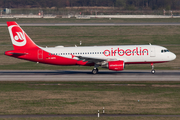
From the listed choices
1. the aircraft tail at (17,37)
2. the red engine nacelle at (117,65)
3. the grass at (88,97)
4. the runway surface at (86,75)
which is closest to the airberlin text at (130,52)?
the red engine nacelle at (117,65)

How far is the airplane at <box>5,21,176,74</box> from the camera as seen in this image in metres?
45.8

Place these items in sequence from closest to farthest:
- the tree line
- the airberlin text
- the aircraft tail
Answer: the airberlin text → the aircraft tail → the tree line

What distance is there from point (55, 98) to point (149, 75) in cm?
1804

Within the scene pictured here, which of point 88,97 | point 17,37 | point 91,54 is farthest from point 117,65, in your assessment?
point 17,37

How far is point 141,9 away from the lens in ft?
573

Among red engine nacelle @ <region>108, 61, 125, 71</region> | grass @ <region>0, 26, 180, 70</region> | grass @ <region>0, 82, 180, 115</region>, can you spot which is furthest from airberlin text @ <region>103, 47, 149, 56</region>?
grass @ <region>0, 26, 180, 70</region>

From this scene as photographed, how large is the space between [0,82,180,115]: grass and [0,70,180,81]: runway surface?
112 inches

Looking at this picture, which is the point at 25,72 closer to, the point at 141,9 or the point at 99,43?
the point at 99,43

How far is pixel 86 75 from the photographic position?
46.3 m

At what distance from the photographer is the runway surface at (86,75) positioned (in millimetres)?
43000

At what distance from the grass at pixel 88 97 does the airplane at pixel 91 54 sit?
680cm

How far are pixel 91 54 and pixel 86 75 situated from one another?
331cm

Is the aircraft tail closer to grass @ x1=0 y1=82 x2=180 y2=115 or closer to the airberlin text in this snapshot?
grass @ x1=0 y1=82 x2=180 y2=115

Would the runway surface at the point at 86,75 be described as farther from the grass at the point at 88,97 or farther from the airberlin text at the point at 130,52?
the airberlin text at the point at 130,52
